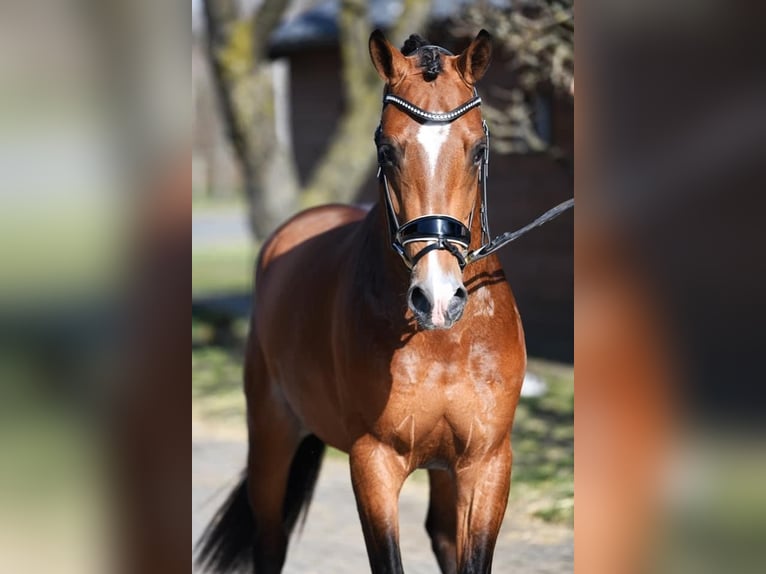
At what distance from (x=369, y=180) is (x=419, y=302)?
1147 cm

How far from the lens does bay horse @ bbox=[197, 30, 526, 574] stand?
105 inches

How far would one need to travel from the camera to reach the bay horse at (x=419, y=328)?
2670mm

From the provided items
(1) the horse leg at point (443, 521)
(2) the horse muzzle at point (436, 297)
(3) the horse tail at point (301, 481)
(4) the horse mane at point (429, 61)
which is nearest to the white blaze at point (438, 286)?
(2) the horse muzzle at point (436, 297)

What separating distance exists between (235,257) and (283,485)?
59.0ft

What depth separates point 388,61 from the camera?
2902mm

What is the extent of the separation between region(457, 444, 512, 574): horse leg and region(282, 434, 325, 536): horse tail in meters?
1.51

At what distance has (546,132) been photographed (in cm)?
1148

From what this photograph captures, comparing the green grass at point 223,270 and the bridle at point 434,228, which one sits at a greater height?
the green grass at point 223,270

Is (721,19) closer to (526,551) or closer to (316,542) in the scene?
(526,551)

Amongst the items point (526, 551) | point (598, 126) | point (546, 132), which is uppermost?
point (546, 132)

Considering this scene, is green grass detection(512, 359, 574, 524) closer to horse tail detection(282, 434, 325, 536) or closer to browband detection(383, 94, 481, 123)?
horse tail detection(282, 434, 325, 536)

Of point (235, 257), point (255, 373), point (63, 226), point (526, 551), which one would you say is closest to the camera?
point (63, 226)

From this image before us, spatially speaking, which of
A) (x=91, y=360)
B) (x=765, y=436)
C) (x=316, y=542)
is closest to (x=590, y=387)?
(x=765, y=436)

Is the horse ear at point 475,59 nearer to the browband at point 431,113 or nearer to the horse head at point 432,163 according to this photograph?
the horse head at point 432,163
